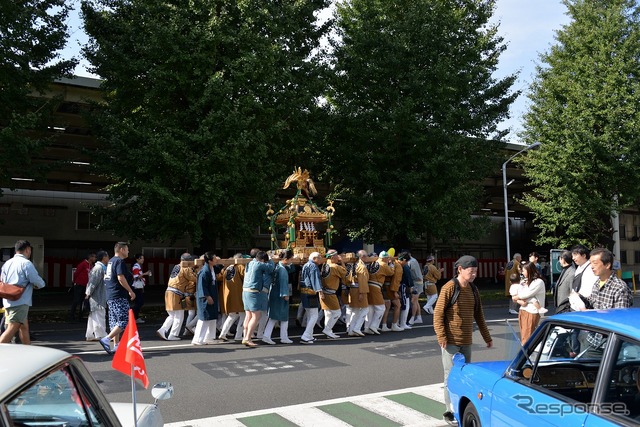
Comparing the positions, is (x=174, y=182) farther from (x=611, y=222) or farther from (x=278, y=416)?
(x=611, y=222)

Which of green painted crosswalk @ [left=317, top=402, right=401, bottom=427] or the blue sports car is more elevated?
the blue sports car

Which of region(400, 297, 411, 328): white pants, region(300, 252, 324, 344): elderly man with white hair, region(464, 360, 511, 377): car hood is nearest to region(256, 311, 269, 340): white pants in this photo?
region(300, 252, 324, 344): elderly man with white hair

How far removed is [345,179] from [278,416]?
664 inches

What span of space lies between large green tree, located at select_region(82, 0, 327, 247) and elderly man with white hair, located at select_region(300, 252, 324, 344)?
18.0ft

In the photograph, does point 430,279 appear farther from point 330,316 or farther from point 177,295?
point 177,295

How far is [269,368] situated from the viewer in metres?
9.30

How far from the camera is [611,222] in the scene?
3034cm

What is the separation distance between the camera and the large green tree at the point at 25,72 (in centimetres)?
1502

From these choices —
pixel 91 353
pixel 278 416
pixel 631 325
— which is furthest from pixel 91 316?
pixel 631 325

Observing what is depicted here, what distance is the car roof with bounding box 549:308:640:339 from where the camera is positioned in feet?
11.0

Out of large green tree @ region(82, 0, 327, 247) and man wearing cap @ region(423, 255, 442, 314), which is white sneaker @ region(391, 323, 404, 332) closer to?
man wearing cap @ region(423, 255, 442, 314)

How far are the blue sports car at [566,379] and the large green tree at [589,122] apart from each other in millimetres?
24968

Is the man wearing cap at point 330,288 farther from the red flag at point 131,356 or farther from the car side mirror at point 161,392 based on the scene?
the car side mirror at point 161,392

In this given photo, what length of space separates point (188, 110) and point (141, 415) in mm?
15026
